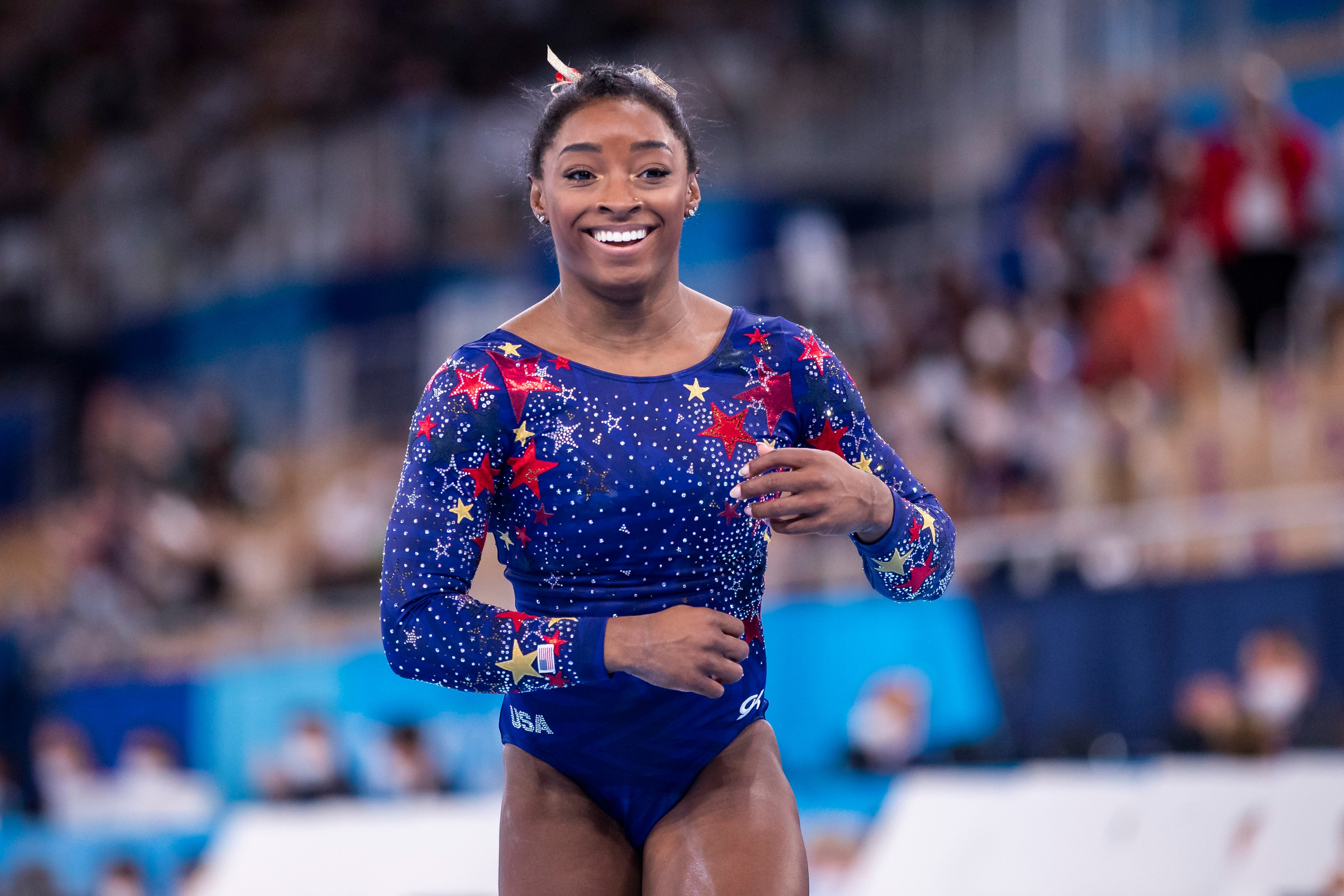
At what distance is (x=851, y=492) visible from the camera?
257cm

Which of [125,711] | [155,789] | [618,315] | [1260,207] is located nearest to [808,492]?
[618,315]

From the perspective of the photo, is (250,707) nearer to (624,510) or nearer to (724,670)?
(624,510)

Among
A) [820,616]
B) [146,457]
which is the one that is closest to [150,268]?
[146,457]

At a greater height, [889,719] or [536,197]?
[536,197]

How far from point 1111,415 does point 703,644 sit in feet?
20.3

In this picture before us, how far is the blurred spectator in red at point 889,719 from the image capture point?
7270mm

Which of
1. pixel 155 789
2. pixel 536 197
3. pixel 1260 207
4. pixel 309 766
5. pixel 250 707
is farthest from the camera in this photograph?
pixel 155 789

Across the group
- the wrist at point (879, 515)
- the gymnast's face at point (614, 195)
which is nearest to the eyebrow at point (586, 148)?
the gymnast's face at point (614, 195)

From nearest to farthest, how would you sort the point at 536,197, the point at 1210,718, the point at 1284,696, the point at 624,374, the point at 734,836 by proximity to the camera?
the point at 734,836 → the point at 624,374 → the point at 536,197 → the point at 1284,696 → the point at 1210,718

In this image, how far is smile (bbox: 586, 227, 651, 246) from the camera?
278 cm

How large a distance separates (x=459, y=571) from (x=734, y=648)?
0.50 metres

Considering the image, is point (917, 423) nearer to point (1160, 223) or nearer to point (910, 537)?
point (1160, 223)

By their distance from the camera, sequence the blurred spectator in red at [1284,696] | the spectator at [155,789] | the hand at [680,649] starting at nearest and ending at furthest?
the hand at [680,649], the blurred spectator in red at [1284,696], the spectator at [155,789]

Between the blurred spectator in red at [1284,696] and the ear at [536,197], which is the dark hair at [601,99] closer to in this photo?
the ear at [536,197]
